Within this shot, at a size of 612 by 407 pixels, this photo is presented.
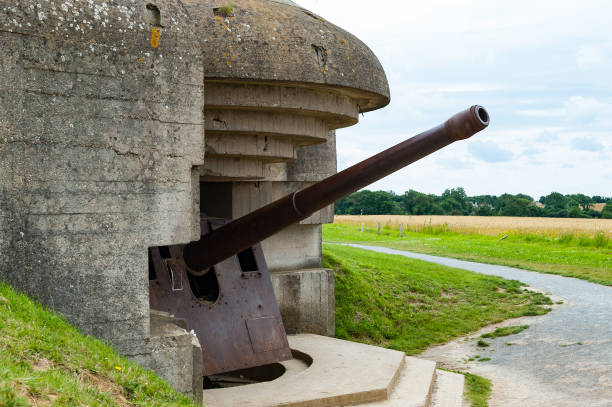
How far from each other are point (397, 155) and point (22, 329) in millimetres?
2715

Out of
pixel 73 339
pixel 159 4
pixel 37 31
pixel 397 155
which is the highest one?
pixel 159 4

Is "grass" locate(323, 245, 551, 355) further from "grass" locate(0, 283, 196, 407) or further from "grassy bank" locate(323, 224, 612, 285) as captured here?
"grass" locate(0, 283, 196, 407)

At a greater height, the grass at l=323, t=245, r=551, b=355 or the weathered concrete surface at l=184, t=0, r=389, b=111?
the weathered concrete surface at l=184, t=0, r=389, b=111

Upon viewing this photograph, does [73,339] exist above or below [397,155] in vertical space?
below

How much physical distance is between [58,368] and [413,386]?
3.79 meters

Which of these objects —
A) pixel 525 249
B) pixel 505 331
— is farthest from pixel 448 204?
pixel 505 331

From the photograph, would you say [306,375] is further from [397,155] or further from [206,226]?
[397,155]

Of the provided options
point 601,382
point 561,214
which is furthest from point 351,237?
point 561,214

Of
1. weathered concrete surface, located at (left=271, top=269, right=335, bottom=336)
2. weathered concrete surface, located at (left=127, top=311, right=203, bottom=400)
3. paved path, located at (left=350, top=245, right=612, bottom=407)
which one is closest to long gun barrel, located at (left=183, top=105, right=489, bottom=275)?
weathered concrete surface, located at (left=127, top=311, right=203, bottom=400)

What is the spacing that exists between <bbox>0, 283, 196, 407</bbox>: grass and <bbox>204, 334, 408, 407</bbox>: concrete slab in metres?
1.32

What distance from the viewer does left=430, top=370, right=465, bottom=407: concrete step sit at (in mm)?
6508

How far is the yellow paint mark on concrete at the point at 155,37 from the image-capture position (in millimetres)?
4930

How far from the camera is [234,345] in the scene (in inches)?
262

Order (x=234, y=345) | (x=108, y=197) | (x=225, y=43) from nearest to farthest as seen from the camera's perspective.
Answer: (x=108, y=197)
(x=225, y=43)
(x=234, y=345)
